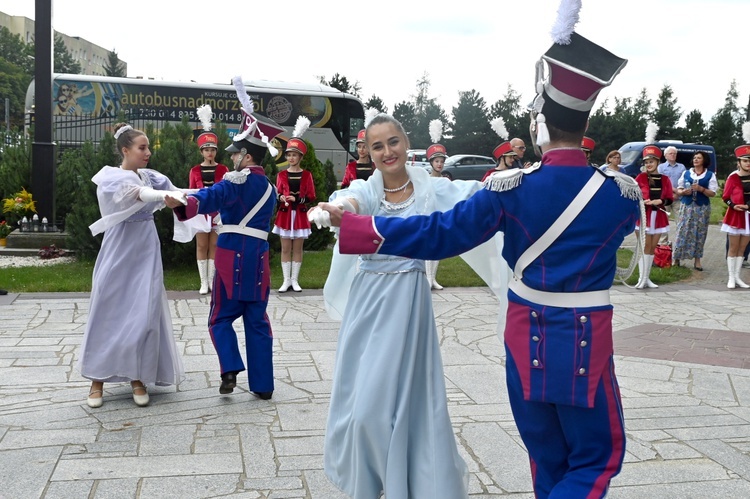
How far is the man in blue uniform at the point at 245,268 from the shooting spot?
5.34 m

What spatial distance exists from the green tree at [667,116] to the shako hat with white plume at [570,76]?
39.6 metres

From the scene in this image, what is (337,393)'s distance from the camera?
3.61 meters

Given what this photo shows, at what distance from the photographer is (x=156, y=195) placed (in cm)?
500

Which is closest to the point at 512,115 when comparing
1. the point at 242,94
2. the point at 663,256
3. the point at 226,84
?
the point at 226,84

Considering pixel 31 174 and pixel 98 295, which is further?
pixel 31 174

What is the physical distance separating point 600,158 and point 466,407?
127 feet

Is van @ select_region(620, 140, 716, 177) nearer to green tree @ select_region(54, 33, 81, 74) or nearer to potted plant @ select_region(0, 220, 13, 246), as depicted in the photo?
potted plant @ select_region(0, 220, 13, 246)

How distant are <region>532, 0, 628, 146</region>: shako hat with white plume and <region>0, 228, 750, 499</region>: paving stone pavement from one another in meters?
1.89

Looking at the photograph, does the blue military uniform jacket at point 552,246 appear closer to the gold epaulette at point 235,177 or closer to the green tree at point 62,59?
the gold epaulette at point 235,177

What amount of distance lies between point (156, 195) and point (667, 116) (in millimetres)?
40638

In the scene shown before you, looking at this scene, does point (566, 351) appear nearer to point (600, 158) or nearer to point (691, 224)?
point (691, 224)

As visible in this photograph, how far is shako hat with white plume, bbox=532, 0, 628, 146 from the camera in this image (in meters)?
2.80

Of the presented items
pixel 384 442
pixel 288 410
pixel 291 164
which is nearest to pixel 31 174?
pixel 291 164

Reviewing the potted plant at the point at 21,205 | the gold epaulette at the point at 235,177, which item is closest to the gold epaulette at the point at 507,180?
the gold epaulette at the point at 235,177
